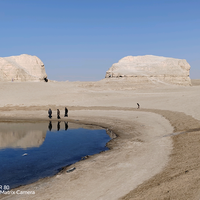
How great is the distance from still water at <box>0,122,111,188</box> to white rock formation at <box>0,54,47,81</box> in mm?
41680

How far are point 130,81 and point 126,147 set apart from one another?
149 feet

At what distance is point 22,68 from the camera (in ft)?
216

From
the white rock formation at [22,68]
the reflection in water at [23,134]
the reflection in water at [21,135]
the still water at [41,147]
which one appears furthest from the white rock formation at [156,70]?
the still water at [41,147]

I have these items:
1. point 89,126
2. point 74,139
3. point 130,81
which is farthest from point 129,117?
point 130,81

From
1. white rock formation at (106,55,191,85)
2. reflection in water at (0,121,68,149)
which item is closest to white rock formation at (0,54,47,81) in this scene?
white rock formation at (106,55,191,85)

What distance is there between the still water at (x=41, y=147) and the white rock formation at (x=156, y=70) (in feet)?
133

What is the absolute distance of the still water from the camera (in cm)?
1032

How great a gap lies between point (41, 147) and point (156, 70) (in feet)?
173

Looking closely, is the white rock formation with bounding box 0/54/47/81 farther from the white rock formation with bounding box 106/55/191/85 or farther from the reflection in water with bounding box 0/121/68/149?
the reflection in water with bounding box 0/121/68/149

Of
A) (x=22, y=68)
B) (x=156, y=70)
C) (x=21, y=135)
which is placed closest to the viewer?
(x=21, y=135)

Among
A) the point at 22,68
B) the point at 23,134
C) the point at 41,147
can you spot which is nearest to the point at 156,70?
the point at 22,68

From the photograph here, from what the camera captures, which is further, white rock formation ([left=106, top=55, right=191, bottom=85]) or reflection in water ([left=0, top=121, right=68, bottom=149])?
white rock formation ([left=106, top=55, right=191, bottom=85])

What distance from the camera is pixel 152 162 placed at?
9617 millimetres

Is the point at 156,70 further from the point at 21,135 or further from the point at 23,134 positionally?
the point at 21,135
